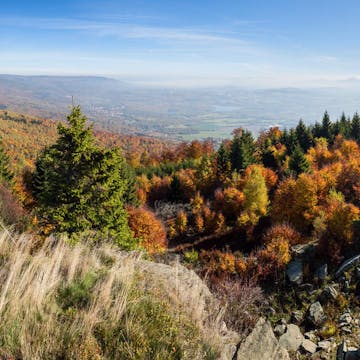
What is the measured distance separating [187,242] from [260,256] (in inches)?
690

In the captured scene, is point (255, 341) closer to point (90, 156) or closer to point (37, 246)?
point (37, 246)

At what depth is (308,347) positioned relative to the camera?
9594 millimetres

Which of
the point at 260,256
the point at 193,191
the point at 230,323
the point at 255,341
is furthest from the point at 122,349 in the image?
the point at 193,191

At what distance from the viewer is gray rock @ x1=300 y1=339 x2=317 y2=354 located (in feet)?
30.9

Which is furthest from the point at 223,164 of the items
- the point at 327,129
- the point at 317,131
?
the point at 327,129

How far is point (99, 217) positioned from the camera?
59.6 feet

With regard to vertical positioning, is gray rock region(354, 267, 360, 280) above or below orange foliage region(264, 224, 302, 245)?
above

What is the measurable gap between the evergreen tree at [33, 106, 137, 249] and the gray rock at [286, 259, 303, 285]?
12.6 m

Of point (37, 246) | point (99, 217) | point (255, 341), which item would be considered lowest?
point (99, 217)

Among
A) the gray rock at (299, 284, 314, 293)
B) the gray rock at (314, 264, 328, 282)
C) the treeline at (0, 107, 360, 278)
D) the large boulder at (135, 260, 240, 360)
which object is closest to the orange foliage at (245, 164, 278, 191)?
the treeline at (0, 107, 360, 278)

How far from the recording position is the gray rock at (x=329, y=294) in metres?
16.5

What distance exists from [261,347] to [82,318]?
3.42 meters

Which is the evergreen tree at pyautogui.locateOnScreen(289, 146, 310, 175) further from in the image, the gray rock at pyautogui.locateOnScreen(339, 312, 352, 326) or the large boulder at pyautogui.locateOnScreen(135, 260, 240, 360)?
the large boulder at pyautogui.locateOnScreen(135, 260, 240, 360)

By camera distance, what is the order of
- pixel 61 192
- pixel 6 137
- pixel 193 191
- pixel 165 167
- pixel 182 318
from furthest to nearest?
pixel 6 137
pixel 165 167
pixel 193 191
pixel 61 192
pixel 182 318
